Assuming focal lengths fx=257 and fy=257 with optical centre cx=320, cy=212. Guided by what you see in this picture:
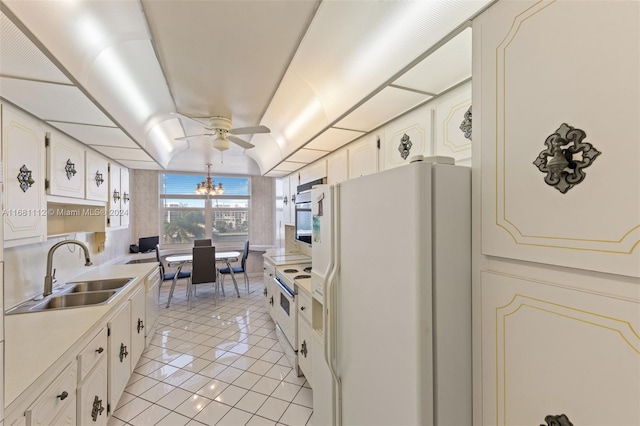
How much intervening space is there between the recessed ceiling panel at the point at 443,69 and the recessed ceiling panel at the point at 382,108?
0.10 meters

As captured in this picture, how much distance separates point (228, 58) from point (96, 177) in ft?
7.53

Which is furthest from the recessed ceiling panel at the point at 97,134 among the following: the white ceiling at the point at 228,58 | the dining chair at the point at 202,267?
the dining chair at the point at 202,267

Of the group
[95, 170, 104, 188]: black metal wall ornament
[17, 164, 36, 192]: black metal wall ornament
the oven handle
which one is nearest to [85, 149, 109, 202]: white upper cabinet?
[95, 170, 104, 188]: black metal wall ornament

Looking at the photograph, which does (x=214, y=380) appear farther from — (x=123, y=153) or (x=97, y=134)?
(x=123, y=153)

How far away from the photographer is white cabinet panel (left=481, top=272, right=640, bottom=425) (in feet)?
1.96

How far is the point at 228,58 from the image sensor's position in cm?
173

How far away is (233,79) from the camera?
200 centimetres

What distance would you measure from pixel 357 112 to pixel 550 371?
1.74 metres

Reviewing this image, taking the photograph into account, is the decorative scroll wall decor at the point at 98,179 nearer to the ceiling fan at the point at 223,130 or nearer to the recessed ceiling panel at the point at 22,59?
the ceiling fan at the point at 223,130

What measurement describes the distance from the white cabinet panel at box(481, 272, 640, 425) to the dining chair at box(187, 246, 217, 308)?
405 centimetres

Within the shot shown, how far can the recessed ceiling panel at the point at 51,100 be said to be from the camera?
1.50 meters

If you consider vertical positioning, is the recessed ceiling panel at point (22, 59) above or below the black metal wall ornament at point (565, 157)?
above

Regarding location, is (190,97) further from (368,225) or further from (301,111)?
(368,225)

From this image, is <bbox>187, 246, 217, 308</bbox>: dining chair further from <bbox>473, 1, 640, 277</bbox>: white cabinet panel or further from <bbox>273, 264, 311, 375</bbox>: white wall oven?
<bbox>473, 1, 640, 277</bbox>: white cabinet panel
